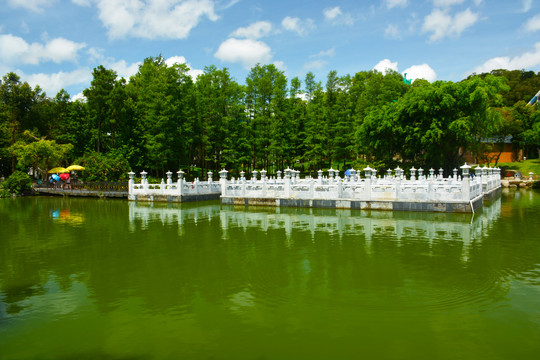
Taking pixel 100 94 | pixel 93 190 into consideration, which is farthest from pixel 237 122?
pixel 93 190

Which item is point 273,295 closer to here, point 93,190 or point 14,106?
point 93,190

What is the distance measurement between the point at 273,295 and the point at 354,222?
25.6 ft

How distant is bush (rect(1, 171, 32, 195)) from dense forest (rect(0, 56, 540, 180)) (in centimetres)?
278

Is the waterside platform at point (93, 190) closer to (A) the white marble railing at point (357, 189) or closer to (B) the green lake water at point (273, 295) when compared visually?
(A) the white marble railing at point (357, 189)

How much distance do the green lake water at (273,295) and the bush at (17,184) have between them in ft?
64.2

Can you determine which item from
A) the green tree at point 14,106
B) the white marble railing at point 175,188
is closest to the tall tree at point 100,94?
the green tree at point 14,106

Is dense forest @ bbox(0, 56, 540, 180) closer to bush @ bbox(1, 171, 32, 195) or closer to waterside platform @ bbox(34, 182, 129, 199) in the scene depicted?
waterside platform @ bbox(34, 182, 129, 199)

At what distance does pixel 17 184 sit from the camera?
26.8m

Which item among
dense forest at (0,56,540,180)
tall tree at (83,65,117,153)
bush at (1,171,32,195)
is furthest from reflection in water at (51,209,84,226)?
tall tree at (83,65,117,153)

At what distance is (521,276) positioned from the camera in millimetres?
6297

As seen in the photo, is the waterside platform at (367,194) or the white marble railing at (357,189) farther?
the white marble railing at (357,189)

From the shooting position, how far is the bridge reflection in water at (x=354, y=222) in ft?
33.2

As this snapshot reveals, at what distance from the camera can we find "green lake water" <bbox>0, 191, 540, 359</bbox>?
13.2 ft

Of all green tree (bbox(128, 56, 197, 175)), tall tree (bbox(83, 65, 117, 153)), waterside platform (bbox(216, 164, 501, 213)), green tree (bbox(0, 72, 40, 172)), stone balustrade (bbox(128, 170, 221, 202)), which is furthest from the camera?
green tree (bbox(0, 72, 40, 172))
